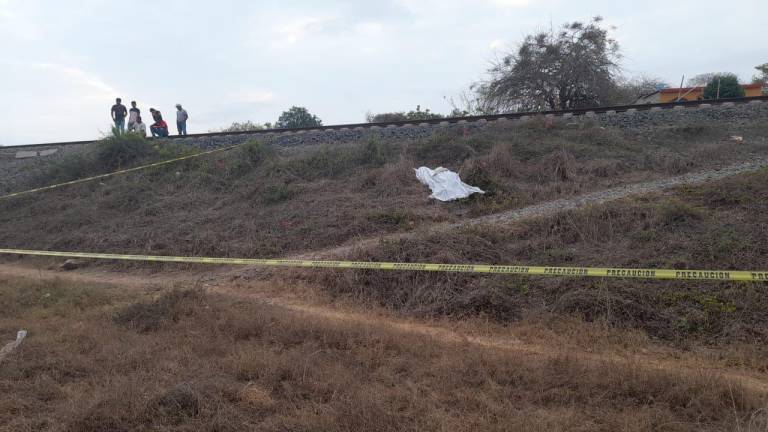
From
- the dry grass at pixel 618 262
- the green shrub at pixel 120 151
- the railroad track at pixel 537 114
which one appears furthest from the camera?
the green shrub at pixel 120 151

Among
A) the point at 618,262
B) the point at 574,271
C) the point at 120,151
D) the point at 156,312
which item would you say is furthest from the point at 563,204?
the point at 120,151

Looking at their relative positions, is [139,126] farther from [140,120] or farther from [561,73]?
[561,73]

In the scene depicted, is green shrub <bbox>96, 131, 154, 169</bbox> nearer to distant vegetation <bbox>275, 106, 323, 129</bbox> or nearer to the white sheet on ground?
the white sheet on ground

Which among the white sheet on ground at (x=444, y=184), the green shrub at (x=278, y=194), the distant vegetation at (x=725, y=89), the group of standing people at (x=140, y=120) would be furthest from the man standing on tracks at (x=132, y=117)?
the distant vegetation at (x=725, y=89)

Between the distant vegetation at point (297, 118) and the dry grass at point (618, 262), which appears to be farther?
the distant vegetation at point (297, 118)

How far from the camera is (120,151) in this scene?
16.2m

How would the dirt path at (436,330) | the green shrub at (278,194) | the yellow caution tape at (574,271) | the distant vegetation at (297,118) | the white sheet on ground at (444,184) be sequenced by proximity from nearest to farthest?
the dirt path at (436,330) < the yellow caution tape at (574,271) < the white sheet on ground at (444,184) < the green shrub at (278,194) < the distant vegetation at (297,118)

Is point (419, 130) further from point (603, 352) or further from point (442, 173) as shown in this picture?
point (603, 352)

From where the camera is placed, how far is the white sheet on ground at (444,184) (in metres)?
10.7

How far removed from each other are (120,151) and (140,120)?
2.76 m

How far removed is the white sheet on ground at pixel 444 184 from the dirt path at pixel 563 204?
3.88ft

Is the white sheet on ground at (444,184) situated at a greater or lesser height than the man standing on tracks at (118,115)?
lesser

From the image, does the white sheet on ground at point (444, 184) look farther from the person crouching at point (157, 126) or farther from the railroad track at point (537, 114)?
the person crouching at point (157, 126)

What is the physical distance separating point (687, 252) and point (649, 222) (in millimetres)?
1018
